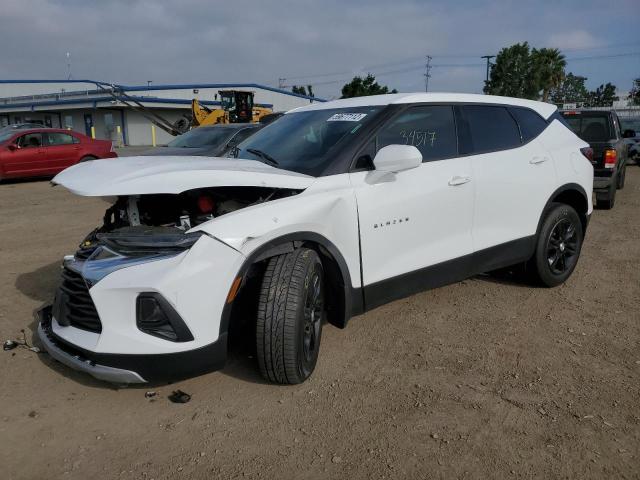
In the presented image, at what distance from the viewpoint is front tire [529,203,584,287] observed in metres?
4.67

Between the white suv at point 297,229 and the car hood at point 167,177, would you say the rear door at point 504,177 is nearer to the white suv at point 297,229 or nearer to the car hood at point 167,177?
the white suv at point 297,229

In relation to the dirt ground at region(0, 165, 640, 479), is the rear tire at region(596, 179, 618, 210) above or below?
above

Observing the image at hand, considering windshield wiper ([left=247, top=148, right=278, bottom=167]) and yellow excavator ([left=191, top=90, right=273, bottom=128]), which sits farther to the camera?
yellow excavator ([left=191, top=90, right=273, bottom=128])

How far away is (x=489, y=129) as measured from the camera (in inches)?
169

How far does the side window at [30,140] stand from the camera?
13820 millimetres

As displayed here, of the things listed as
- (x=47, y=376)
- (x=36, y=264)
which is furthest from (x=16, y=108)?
(x=47, y=376)

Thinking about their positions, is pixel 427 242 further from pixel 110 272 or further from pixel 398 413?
pixel 110 272

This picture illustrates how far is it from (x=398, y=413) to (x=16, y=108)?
49737mm

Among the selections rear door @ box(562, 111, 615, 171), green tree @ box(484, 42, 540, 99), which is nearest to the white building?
green tree @ box(484, 42, 540, 99)

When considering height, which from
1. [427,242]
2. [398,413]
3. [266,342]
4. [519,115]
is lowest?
[398,413]

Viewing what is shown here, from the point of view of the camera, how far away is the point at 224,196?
3293mm

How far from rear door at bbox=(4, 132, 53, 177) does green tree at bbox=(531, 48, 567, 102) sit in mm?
52487

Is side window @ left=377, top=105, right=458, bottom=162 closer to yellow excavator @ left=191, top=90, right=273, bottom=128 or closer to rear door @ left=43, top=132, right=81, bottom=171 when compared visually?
rear door @ left=43, top=132, right=81, bottom=171

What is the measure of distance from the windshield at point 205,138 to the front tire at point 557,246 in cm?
708
